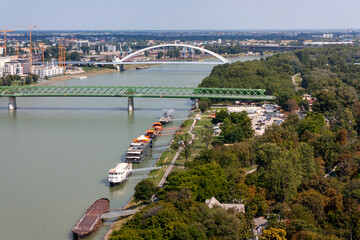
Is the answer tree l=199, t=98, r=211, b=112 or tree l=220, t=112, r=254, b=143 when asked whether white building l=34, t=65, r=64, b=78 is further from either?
tree l=220, t=112, r=254, b=143

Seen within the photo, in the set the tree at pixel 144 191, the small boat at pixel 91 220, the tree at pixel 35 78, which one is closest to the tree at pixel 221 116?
the tree at pixel 144 191

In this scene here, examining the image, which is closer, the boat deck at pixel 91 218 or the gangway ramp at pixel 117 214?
the boat deck at pixel 91 218

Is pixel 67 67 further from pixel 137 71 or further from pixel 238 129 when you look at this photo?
pixel 238 129

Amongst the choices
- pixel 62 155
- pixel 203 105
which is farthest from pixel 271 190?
pixel 203 105

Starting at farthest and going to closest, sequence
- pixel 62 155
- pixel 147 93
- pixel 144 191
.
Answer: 1. pixel 147 93
2. pixel 62 155
3. pixel 144 191

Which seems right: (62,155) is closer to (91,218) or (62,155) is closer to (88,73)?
(91,218)

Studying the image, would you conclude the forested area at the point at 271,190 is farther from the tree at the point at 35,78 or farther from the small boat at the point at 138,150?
the tree at the point at 35,78

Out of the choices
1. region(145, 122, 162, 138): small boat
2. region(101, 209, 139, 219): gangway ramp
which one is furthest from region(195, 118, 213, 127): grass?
region(101, 209, 139, 219): gangway ramp

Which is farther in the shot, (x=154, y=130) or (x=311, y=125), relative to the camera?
(x=154, y=130)
